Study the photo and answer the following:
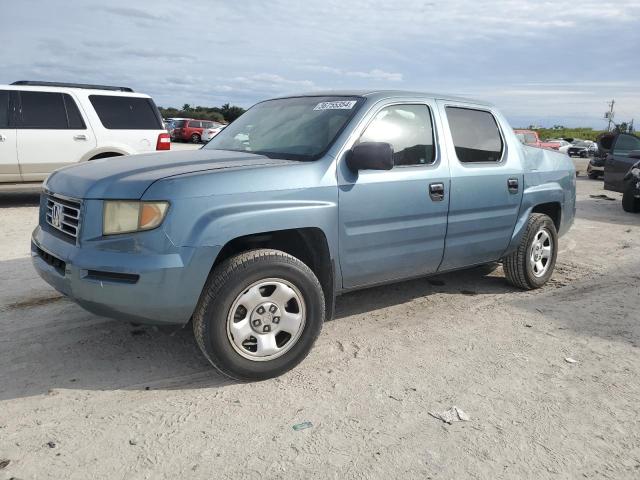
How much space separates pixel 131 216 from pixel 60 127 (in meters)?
7.16

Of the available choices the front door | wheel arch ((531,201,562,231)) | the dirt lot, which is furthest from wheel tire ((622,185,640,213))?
the front door

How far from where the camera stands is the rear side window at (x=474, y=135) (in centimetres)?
446

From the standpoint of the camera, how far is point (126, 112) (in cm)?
970

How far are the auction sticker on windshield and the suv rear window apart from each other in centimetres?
656

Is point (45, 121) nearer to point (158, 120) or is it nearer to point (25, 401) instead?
point (158, 120)

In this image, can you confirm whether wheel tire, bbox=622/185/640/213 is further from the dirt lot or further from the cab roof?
the cab roof

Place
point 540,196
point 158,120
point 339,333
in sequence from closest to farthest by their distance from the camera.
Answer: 1. point 339,333
2. point 540,196
3. point 158,120

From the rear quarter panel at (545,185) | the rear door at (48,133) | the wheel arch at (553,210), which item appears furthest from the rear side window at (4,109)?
the wheel arch at (553,210)

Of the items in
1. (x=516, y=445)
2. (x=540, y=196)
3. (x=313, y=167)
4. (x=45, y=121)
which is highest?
(x=45, y=121)

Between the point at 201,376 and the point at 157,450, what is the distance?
0.79m

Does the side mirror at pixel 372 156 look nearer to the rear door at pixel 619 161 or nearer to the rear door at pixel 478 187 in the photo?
the rear door at pixel 478 187

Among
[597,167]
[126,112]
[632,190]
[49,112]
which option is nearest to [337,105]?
[126,112]

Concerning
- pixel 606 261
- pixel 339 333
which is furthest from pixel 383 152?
pixel 606 261

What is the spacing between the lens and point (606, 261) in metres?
6.61
